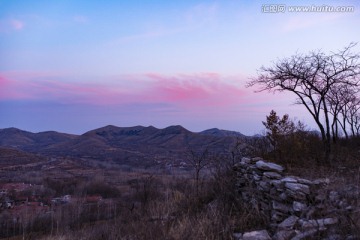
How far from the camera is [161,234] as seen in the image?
7082 mm

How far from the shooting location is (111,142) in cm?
9281

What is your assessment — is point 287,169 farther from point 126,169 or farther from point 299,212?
point 126,169

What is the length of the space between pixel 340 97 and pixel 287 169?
8.89 m

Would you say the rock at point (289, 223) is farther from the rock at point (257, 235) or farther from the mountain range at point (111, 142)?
the mountain range at point (111, 142)

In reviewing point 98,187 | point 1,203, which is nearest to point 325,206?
point 1,203

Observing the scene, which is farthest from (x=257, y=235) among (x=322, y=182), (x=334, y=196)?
(x=322, y=182)

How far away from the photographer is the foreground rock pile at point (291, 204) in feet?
20.1

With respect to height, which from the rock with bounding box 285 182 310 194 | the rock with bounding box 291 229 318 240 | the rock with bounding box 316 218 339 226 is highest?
the rock with bounding box 285 182 310 194

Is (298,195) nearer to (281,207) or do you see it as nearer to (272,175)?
(281,207)

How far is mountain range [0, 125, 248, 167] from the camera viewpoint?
70438 millimetres

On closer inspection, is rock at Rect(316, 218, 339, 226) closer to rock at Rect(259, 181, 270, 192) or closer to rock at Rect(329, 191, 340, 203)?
rock at Rect(329, 191, 340, 203)

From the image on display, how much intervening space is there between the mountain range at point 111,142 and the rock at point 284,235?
56.0 meters

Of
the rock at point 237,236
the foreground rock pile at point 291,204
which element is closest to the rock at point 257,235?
the foreground rock pile at point 291,204

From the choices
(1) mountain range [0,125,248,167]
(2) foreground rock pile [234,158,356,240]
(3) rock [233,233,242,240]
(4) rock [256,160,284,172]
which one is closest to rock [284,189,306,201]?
(2) foreground rock pile [234,158,356,240]
